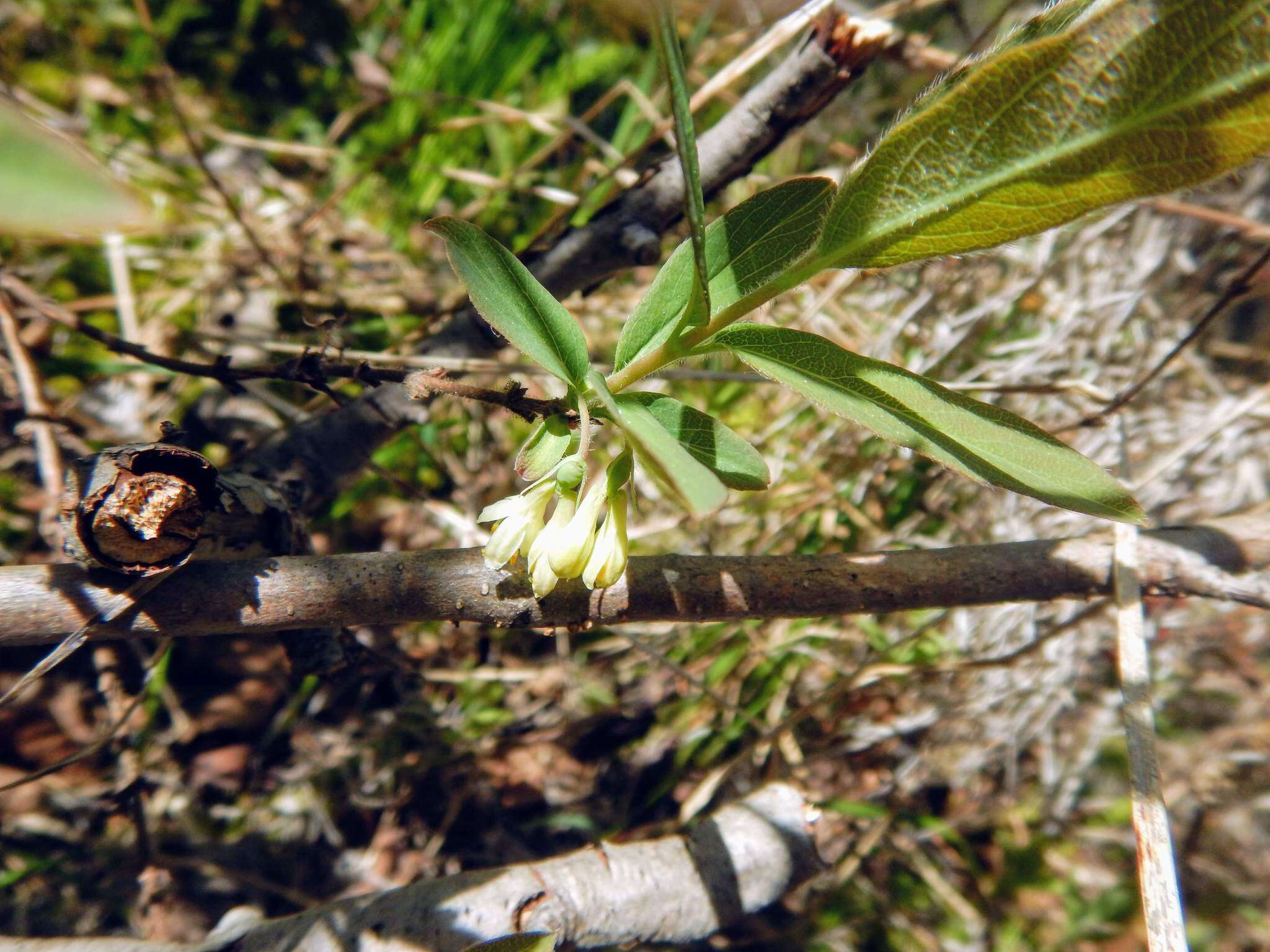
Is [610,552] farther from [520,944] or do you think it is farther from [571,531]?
[520,944]

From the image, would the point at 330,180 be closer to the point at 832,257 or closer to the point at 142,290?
the point at 142,290

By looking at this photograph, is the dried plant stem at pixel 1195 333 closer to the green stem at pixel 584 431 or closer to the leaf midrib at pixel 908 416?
the leaf midrib at pixel 908 416

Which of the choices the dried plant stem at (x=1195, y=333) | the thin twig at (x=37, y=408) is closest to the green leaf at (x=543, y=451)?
the thin twig at (x=37, y=408)

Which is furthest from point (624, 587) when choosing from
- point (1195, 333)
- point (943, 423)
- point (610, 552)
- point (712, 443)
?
point (1195, 333)

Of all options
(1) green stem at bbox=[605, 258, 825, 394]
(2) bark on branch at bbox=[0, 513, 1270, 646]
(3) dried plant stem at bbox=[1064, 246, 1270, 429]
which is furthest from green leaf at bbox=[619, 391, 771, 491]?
(3) dried plant stem at bbox=[1064, 246, 1270, 429]

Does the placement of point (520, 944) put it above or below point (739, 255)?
below

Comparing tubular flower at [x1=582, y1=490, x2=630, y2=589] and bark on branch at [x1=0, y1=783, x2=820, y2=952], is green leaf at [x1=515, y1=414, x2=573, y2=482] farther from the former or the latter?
bark on branch at [x1=0, y1=783, x2=820, y2=952]

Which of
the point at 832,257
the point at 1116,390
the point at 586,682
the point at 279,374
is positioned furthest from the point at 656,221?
the point at 1116,390
